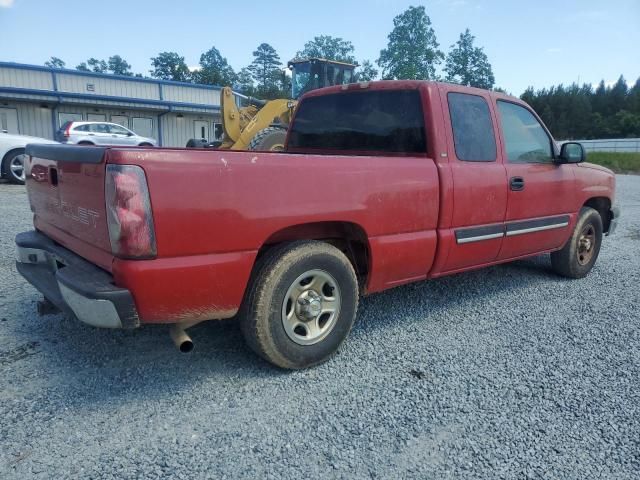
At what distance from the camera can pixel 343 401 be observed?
2.62 m

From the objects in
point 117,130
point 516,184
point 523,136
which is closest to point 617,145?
point 117,130

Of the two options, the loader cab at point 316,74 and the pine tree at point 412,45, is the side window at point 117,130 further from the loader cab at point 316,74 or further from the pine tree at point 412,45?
the pine tree at point 412,45

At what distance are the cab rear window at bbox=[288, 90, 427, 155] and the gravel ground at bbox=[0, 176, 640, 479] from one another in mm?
1434

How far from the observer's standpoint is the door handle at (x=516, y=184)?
13.3ft

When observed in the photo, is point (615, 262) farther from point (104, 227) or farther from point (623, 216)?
point (104, 227)

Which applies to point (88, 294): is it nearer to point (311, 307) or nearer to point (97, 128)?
point (311, 307)

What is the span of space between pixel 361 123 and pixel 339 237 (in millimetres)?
1230

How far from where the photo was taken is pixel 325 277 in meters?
2.99

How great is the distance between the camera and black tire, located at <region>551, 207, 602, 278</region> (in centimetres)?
512

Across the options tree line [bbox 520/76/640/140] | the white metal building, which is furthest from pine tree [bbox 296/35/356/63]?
the white metal building

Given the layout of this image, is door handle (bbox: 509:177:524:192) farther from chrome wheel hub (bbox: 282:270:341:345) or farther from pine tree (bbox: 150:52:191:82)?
pine tree (bbox: 150:52:191:82)

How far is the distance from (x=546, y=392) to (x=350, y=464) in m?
1.37

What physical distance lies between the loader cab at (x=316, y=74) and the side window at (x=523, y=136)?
10522 millimetres

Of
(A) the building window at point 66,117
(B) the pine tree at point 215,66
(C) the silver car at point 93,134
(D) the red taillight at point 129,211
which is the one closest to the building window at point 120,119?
(A) the building window at point 66,117
